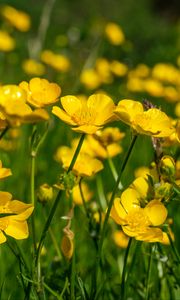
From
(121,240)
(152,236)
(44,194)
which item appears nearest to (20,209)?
(44,194)

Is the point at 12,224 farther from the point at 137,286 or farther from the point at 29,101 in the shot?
the point at 137,286

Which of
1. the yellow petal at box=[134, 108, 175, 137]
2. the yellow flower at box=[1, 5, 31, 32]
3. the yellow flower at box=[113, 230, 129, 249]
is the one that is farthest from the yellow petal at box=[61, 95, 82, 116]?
the yellow flower at box=[1, 5, 31, 32]

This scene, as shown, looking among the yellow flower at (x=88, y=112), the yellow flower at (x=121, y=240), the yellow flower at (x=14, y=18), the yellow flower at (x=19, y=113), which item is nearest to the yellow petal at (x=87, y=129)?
the yellow flower at (x=88, y=112)

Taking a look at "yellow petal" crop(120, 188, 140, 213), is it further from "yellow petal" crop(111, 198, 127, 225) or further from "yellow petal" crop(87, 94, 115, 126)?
"yellow petal" crop(87, 94, 115, 126)

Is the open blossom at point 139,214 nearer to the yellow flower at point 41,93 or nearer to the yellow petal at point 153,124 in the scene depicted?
the yellow petal at point 153,124

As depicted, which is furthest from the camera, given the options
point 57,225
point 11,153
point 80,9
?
point 80,9

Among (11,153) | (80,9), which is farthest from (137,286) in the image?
(80,9)
